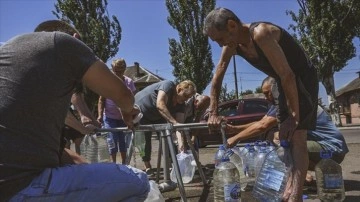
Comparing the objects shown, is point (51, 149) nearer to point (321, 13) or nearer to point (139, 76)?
point (321, 13)

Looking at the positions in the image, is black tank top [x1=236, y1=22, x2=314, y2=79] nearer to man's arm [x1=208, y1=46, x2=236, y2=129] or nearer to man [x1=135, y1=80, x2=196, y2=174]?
man's arm [x1=208, y1=46, x2=236, y2=129]

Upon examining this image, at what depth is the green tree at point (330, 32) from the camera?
976 inches

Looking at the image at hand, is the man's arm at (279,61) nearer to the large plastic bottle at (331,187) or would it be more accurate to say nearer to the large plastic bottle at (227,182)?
the large plastic bottle at (227,182)

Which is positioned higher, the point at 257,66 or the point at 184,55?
the point at 184,55

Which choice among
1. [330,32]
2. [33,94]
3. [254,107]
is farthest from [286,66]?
[330,32]

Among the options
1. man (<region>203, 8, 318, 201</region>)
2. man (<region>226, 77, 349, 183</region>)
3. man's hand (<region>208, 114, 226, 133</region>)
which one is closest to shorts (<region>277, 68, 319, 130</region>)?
man (<region>203, 8, 318, 201</region>)

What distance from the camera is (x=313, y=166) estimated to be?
15.2 feet

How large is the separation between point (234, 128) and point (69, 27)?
2.40 metres

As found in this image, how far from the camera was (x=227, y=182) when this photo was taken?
358 centimetres

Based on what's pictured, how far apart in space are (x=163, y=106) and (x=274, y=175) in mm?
1996

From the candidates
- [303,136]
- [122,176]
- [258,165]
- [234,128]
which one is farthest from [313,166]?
[122,176]

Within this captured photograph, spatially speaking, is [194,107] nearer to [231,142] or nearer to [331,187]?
[231,142]

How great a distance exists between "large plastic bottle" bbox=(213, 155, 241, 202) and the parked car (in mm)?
8040

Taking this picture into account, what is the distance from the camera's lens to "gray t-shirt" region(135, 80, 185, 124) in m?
5.66
